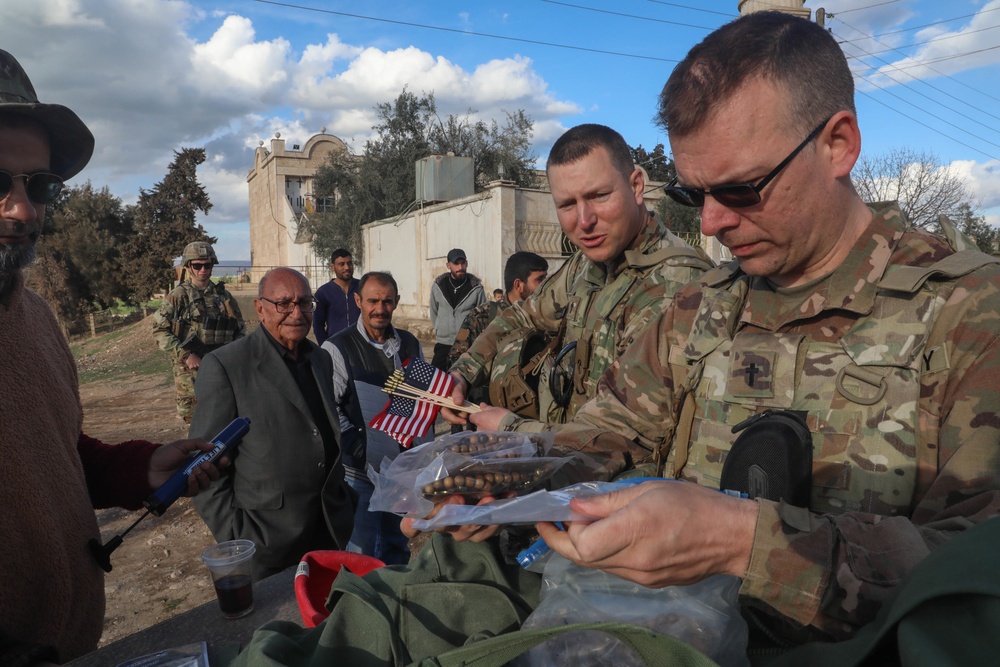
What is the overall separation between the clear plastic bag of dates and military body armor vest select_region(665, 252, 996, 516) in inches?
19.1

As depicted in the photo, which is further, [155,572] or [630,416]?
[155,572]

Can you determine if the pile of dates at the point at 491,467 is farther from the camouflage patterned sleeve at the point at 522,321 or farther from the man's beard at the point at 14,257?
the camouflage patterned sleeve at the point at 522,321

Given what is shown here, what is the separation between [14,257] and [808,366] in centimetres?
222

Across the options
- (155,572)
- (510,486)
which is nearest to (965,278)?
(510,486)

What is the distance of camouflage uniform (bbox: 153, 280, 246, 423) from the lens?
7.06 m

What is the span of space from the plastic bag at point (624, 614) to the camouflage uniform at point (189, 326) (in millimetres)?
6868

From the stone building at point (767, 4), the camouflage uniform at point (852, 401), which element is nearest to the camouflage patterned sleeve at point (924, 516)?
the camouflage uniform at point (852, 401)

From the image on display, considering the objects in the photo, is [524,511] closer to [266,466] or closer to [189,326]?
[266,466]

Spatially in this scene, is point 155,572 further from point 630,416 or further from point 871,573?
point 871,573

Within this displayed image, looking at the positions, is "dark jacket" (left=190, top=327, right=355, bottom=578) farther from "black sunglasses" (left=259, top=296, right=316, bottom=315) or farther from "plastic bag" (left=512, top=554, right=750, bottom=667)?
"plastic bag" (left=512, top=554, right=750, bottom=667)

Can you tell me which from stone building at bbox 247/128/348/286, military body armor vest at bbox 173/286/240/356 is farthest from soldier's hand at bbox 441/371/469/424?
stone building at bbox 247/128/348/286

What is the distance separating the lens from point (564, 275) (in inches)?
141

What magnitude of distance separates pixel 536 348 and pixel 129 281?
2839 cm

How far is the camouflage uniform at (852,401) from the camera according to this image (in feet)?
3.54
